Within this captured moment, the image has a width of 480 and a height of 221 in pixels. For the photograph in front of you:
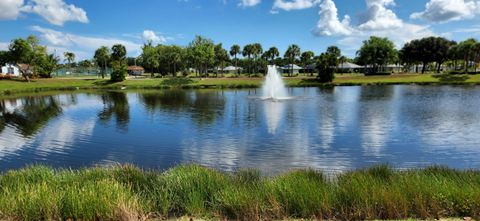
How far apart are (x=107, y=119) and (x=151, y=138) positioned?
459 inches

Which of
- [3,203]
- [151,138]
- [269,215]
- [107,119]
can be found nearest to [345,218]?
[269,215]

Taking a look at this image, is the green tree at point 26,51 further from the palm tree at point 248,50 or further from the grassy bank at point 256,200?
the grassy bank at point 256,200

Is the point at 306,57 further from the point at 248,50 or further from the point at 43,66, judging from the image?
the point at 43,66

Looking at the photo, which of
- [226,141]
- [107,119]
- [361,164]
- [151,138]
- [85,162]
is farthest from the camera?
[107,119]

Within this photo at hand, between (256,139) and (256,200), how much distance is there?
13758 millimetres

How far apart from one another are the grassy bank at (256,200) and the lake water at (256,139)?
610 centimetres

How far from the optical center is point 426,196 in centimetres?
808

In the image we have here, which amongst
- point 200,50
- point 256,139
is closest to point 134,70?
point 200,50

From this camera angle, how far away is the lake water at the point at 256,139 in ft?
55.3

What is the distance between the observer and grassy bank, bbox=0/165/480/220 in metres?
7.74

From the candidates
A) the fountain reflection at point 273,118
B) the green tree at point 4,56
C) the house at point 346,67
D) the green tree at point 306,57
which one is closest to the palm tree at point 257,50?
the green tree at point 306,57

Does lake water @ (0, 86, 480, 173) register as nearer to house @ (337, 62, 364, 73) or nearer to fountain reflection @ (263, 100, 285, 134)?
fountain reflection @ (263, 100, 285, 134)

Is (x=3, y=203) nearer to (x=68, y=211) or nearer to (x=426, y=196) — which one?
(x=68, y=211)

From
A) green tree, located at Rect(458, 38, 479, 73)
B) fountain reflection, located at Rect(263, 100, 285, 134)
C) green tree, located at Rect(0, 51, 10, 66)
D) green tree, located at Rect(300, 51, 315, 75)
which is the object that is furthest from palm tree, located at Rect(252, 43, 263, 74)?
fountain reflection, located at Rect(263, 100, 285, 134)
